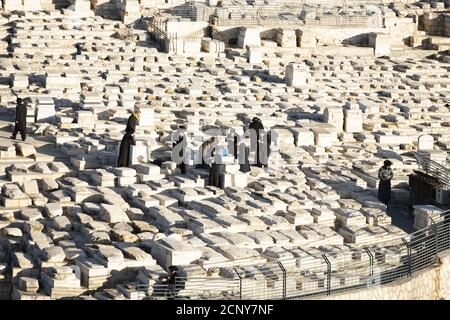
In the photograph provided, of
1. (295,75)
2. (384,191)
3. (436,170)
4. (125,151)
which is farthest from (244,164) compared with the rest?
(295,75)

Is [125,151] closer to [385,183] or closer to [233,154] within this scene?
[233,154]

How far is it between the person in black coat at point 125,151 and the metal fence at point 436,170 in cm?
511

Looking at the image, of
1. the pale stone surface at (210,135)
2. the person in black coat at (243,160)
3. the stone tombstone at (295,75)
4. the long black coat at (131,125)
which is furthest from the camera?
the stone tombstone at (295,75)

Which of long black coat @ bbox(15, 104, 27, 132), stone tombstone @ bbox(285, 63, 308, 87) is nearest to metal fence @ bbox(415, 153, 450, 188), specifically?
stone tombstone @ bbox(285, 63, 308, 87)

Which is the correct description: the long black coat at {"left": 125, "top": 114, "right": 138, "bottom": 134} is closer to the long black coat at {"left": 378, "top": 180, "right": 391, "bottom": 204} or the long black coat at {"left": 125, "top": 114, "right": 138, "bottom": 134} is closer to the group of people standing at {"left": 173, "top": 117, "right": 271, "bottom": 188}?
the group of people standing at {"left": 173, "top": 117, "right": 271, "bottom": 188}

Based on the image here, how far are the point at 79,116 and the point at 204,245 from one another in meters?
7.52

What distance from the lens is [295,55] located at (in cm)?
4016

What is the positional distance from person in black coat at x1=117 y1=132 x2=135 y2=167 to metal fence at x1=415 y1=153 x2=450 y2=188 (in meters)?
5.11

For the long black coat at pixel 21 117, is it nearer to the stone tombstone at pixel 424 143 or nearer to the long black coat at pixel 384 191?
the long black coat at pixel 384 191

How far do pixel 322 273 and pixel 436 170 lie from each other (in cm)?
538

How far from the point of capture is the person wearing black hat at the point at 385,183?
28.8 meters

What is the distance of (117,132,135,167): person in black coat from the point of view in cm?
2988

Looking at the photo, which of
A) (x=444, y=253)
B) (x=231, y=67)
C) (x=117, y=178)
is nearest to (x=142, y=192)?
(x=117, y=178)

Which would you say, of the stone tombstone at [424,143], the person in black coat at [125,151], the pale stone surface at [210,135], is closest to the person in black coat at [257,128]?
the pale stone surface at [210,135]
